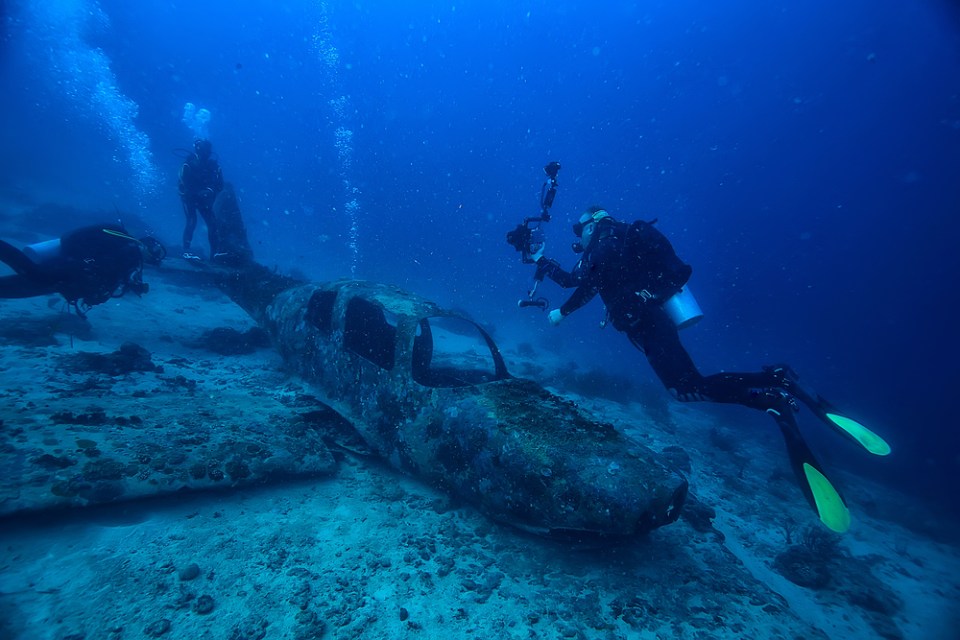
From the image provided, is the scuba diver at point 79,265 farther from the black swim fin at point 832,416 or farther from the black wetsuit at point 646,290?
the black swim fin at point 832,416

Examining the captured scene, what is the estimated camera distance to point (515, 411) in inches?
165

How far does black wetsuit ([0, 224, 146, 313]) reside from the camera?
6.12 meters

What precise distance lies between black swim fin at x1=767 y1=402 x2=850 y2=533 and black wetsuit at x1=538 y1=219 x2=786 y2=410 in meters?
0.71

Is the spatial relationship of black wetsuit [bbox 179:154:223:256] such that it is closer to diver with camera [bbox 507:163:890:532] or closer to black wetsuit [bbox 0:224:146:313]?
black wetsuit [bbox 0:224:146:313]

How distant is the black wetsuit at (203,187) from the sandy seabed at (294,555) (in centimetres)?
626

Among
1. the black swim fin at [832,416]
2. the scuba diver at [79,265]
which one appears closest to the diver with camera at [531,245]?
the black swim fin at [832,416]

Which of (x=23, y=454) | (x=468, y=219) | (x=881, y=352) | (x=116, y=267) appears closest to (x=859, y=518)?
(x=23, y=454)

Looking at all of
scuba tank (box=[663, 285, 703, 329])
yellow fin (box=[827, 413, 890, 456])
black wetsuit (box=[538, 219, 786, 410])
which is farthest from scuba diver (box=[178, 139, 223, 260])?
yellow fin (box=[827, 413, 890, 456])

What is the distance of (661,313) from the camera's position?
5406 mm

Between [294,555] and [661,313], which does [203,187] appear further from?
[661,313]

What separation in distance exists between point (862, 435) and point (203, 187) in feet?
50.7

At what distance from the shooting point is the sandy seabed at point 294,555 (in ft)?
8.74

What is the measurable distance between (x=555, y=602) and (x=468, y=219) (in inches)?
4945

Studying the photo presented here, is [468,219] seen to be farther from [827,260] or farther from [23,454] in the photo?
[23,454]
